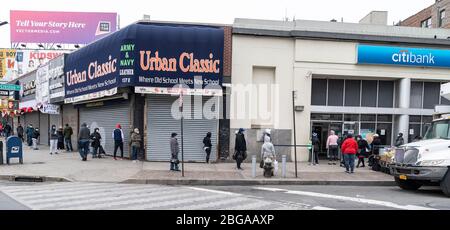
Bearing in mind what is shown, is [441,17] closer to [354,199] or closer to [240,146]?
[240,146]

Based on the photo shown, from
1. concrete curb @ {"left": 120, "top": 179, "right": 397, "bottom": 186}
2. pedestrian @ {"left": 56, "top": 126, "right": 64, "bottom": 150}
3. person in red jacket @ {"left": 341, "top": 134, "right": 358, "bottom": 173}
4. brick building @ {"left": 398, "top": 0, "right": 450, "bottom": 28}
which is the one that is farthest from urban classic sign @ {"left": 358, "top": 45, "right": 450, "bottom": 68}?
brick building @ {"left": 398, "top": 0, "right": 450, "bottom": 28}

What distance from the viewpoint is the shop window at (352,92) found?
64.2ft

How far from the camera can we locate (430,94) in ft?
65.6

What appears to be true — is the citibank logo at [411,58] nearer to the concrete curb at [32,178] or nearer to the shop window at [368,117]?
the shop window at [368,117]

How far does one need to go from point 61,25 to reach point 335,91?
143ft

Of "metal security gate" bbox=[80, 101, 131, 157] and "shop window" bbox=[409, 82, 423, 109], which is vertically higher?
"shop window" bbox=[409, 82, 423, 109]

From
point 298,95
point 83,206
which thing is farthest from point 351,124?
point 83,206

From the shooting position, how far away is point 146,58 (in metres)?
16.3

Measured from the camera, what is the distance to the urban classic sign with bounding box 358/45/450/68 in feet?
60.2

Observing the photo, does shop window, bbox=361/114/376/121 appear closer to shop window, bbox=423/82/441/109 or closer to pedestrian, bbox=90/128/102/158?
shop window, bbox=423/82/441/109

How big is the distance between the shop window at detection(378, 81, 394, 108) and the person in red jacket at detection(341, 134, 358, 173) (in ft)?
20.5

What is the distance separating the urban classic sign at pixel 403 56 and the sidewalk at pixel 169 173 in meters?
5.67

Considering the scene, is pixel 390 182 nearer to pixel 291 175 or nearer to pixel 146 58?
pixel 291 175
